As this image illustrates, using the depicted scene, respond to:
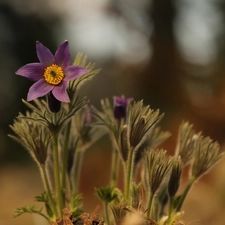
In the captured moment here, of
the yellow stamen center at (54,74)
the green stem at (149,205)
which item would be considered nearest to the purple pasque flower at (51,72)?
the yellow stamen center at (54,74)

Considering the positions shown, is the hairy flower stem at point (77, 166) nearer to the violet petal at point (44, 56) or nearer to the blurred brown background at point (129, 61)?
the violet petal at point (44, 56)

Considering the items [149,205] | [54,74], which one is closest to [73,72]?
[54,74]

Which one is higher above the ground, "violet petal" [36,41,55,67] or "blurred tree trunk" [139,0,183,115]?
"blurred tree trunk" [139,0,183,115]

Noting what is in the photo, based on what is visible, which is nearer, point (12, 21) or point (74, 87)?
point (74, 87)

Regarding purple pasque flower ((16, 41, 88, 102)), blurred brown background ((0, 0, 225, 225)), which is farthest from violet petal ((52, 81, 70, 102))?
blurred brown background ((0, 0, 225, 225))

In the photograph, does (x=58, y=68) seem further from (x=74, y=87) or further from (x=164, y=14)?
(x=164, y=14)

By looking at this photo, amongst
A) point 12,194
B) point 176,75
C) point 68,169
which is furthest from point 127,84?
point 68,169

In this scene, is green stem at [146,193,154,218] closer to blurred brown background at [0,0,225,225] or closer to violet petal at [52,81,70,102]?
violet petal at [52,81,70,102]

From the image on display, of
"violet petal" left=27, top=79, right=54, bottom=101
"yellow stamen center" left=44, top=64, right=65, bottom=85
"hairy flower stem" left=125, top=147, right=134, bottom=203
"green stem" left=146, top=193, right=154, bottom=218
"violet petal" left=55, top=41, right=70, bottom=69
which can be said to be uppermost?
"violet petal" left=55, top=41, right=70, bottom=69

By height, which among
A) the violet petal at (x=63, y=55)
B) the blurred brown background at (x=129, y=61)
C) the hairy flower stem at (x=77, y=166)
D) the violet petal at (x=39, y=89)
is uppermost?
the blurred brown background at (x=129, y=61)
